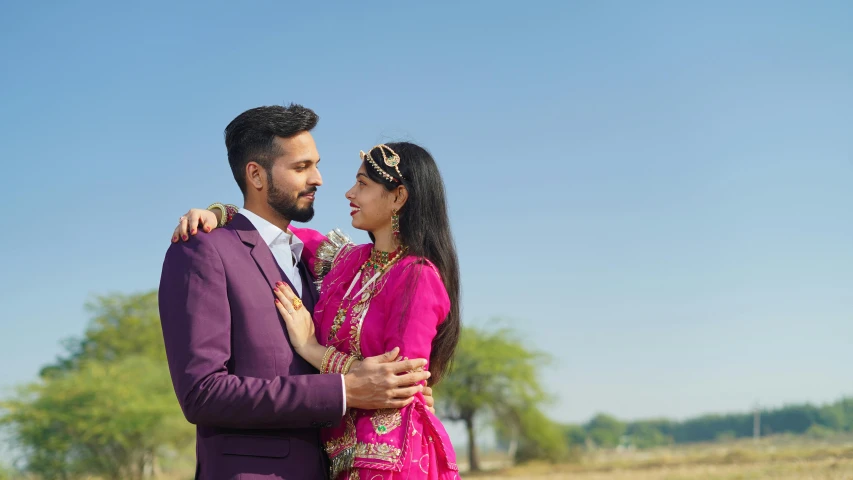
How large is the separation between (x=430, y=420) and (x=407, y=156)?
3.66 feet

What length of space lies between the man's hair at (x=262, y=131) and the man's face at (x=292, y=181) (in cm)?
3

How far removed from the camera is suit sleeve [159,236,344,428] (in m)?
3.04

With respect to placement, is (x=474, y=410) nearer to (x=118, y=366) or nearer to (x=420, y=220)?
(x=118, y=366)

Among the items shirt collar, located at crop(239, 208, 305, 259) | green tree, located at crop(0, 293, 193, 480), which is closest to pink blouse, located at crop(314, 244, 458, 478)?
shirt collar, located at crop(239, 208, 305, 259)

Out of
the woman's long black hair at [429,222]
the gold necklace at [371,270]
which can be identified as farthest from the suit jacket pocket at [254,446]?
the woman's long black hair at [429,222]

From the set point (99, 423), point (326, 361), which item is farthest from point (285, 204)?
point (99, 423)

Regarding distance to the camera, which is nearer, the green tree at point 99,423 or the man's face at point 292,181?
the man's face at point 292,181

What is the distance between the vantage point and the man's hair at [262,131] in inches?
146

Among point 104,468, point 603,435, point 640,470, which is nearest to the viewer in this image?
point 640,470

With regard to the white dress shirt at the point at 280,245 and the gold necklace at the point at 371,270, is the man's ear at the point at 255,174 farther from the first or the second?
the gold necklace at the point at 371,270

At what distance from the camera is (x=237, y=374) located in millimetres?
3229

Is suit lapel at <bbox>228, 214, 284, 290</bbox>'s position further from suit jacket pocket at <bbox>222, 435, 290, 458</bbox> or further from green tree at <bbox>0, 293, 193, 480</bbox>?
green tree at <bbox>0, 293, 193, 480</bbox>

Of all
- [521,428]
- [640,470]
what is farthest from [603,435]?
[640,470]

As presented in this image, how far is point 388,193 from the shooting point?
11.4 feet
